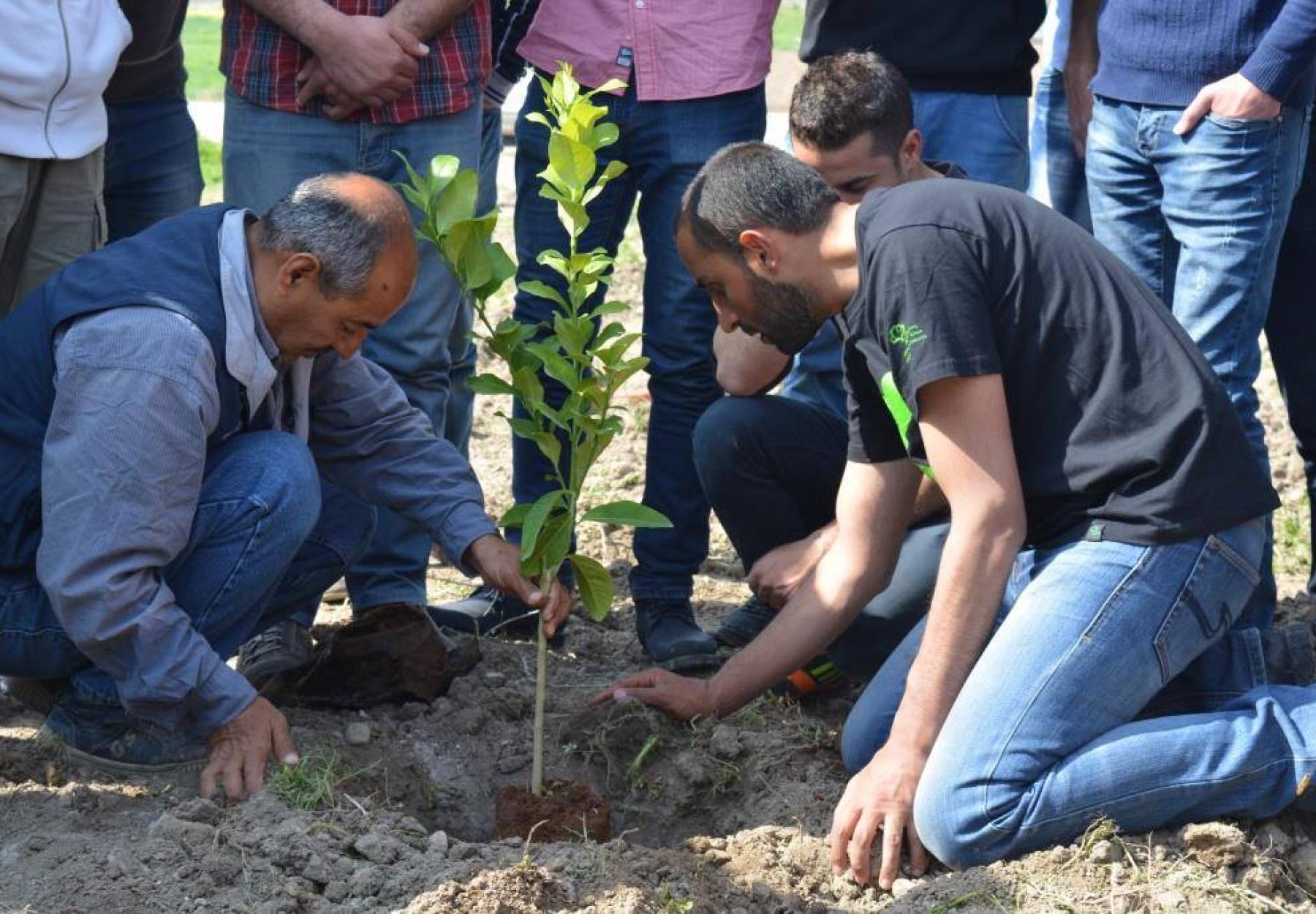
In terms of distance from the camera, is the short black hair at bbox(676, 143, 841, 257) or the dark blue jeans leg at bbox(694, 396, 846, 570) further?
the dark blue jeans leg at bbox(694, 396, 846, 570)

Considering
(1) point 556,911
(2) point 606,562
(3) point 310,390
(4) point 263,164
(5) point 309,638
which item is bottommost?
(2) point 606,562

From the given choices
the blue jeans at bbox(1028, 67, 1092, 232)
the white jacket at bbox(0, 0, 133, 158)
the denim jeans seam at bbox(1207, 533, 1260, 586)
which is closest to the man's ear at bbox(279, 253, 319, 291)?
the white jacket at bbox(0, 0, 133, 158)

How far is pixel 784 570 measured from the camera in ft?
13.3

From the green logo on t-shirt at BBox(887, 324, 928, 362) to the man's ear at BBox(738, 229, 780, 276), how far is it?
362 millimetres

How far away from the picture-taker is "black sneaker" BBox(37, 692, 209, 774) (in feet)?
11.5

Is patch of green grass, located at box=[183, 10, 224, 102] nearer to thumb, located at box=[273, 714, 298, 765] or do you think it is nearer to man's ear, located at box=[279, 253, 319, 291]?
man's ear, located at box=[279, 253, 319, 291]

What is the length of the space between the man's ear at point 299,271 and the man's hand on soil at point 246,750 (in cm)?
86

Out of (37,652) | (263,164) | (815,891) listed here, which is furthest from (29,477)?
(815,891)

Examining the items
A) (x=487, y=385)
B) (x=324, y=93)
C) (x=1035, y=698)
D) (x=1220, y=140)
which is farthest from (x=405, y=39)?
(x=1035, y=698)

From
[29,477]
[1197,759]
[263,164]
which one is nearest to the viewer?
[1197,759]

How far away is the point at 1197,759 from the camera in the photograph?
318cm

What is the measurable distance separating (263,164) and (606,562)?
164cm

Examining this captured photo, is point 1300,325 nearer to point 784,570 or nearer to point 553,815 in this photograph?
point 784,570

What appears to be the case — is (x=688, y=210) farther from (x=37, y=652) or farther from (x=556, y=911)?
(x=37, y=652)
